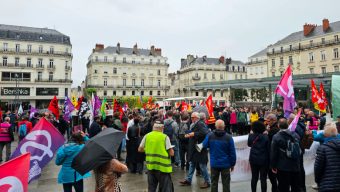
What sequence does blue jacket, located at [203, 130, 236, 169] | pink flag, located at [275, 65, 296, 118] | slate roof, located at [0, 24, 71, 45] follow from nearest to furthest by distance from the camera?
blue jacket, located at [203, 130, 236, 169] < pink flag, located at [275, 65, 296, 118] < slate roof, located at [0, 24, 71, 45]

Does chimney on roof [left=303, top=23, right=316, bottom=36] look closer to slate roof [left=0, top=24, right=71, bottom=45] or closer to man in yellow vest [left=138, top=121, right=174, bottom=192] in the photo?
slate roof [left=0, top=24, right=71, bottom=45]

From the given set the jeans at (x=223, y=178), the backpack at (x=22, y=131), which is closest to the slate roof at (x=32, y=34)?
the backpack at (x=22, y=131)

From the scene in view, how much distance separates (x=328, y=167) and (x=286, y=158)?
106 centimetres

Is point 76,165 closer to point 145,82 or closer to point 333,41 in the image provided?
point 333,41

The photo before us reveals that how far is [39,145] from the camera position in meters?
4.63

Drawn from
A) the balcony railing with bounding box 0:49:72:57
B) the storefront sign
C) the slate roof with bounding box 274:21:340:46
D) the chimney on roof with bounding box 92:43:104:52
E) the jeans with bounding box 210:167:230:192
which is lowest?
the jeans with bounding box 210:167:230:192

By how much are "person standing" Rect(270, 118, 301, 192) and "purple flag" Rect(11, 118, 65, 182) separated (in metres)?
3.99

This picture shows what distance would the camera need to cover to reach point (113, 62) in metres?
71.5

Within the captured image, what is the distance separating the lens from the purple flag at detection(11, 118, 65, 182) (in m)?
4.50

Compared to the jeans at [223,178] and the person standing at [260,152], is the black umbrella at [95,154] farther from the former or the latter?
the person standing at [260,152]

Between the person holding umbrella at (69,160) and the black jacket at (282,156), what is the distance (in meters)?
3.56

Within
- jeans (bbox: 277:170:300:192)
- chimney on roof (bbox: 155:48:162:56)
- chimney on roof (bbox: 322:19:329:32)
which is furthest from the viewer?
chimney on roof (bbox: 155:48:162:56)

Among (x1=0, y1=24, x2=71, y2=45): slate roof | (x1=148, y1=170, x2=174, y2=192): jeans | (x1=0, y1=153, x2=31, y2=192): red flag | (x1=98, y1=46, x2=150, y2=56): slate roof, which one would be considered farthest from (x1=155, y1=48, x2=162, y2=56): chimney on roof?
(x1=0, y1=153, x2=31, y2=192): red flag

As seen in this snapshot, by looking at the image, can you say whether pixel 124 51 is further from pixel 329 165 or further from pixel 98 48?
pixel 329 165
